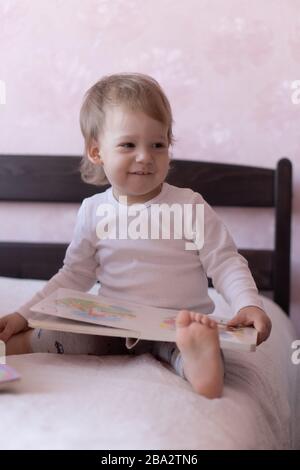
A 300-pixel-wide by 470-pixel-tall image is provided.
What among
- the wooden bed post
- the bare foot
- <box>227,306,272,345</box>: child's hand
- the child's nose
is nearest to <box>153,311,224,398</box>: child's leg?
the bare foot

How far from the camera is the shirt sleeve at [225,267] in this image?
1.11 meters

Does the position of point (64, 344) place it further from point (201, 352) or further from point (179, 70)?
point (179, 70)

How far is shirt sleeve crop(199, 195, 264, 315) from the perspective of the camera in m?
1.11

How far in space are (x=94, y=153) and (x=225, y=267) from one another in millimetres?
330

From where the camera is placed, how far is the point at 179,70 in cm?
184

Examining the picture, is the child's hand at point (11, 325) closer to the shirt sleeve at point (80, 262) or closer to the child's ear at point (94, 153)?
the shirt sleeve at point (80, 262)

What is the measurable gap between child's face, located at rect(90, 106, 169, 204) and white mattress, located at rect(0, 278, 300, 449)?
0.99 ft

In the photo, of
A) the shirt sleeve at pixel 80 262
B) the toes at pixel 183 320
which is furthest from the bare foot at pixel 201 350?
the shirt sleeve at pixel 80 262

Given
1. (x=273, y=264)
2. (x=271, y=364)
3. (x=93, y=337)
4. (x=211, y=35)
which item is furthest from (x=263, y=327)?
(x=211, y=35)

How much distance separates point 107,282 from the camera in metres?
1.23

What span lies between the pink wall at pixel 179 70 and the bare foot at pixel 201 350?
92 cm

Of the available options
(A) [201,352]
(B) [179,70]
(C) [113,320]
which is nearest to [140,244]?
(C) [113,320]

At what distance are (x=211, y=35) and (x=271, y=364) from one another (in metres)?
0.96

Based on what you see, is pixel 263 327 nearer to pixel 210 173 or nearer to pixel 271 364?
pixel 271 364
